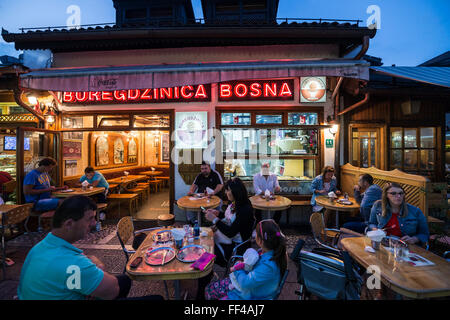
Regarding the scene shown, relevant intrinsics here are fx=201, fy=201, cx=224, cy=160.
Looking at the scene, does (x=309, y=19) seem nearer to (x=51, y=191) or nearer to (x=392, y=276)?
(x=392, y=276)

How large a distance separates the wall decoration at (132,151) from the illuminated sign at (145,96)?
5.04m

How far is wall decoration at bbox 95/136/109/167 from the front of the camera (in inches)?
366

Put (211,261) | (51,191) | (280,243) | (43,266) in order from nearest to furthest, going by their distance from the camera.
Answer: (43,266)
(280,243)
(211,261)
(51,191)

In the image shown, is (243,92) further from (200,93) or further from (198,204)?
(198,204)

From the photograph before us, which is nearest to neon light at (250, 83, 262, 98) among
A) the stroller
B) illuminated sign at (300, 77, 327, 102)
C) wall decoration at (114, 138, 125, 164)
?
illuminated sign at (300, 77, 327, 102)

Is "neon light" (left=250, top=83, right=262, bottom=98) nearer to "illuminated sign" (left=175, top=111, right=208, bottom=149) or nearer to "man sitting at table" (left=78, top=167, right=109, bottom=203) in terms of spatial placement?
"illuminated sign" (left=175, top=111, right=208, bottom=149)

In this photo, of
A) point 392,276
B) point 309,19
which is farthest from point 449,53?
point 392,276

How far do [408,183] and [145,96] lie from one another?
7.39 metres

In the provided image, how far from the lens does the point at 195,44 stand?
6.41m

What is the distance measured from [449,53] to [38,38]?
1536cm

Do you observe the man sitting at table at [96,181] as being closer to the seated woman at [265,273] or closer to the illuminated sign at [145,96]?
the illuminated sign at [145,96]

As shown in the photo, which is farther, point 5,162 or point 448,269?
point 5,162

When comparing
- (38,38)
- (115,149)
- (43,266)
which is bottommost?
(43,266)

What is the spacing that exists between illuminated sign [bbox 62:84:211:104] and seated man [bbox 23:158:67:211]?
97.7 inches
